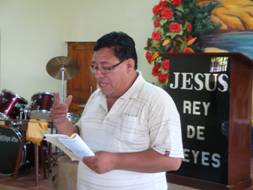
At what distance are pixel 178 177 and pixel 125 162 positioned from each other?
1396 millimetres

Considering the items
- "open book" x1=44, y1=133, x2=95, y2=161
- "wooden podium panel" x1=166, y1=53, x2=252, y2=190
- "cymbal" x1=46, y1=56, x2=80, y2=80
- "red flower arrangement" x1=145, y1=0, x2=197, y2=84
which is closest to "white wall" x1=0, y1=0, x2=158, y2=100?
"red flower arrangement" x1=145, y1=0, x2=197, y2=84

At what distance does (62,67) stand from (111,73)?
454 cm

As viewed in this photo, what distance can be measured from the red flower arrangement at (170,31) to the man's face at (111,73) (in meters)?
3.56

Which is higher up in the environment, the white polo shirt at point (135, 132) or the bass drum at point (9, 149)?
the white polo shirt at point (135, 132)

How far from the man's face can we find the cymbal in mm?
4427

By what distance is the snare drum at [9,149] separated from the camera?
4484 millimetres

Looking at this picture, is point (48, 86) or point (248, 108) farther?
point (48, 86)

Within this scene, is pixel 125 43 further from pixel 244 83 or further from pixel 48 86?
pixel 48 86

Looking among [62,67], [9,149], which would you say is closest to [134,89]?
[9,149]

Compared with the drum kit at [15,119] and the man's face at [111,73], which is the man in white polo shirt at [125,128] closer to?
the man's face at [111,73]

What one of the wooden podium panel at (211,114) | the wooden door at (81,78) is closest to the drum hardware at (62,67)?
the wooden door at (81,78)

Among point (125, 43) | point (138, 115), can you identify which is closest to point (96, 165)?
point (138, 115)

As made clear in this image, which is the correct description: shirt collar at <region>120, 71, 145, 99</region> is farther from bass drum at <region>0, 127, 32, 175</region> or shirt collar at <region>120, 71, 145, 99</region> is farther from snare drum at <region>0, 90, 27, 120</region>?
snare drum at <region>0, 90, 27, 120</region>

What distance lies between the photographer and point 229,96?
2553 millimetres
